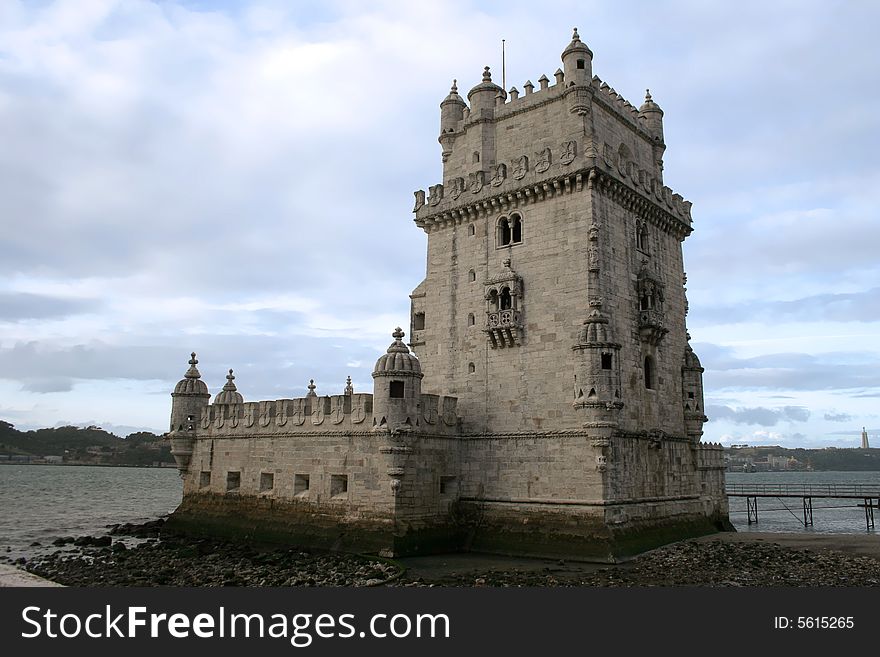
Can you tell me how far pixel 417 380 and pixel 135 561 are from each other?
43.5 ft

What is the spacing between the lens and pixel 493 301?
30641 mm

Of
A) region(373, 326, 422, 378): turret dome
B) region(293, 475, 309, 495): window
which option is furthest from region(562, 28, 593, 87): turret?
region(293, 475, 309, 495): window

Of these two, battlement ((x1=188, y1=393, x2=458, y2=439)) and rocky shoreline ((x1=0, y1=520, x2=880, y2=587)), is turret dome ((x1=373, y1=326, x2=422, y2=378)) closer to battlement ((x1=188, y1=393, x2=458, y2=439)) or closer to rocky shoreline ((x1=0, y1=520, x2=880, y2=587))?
battlement ((x1=188, y1=393, x2=458, y2=439))

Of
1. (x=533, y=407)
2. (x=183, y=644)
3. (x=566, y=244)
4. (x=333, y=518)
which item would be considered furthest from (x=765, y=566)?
(x=183, y=644)

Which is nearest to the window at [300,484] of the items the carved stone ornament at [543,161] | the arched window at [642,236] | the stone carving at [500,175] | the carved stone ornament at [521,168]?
the stone carving at [500,175]

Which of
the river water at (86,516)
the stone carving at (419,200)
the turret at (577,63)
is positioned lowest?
the river water at (86,516)

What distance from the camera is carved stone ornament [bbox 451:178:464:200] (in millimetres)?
33094

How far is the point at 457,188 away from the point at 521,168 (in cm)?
362

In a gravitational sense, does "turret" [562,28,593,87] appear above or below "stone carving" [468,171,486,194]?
above

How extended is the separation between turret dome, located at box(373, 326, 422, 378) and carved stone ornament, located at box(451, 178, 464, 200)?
25.7 feet

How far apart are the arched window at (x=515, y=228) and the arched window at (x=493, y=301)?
239 centimetres

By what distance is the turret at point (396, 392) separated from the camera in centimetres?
2825

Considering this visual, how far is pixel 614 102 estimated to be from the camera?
3288 cm

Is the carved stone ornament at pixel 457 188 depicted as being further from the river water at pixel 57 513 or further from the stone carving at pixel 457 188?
the river water at pixel 57 513
